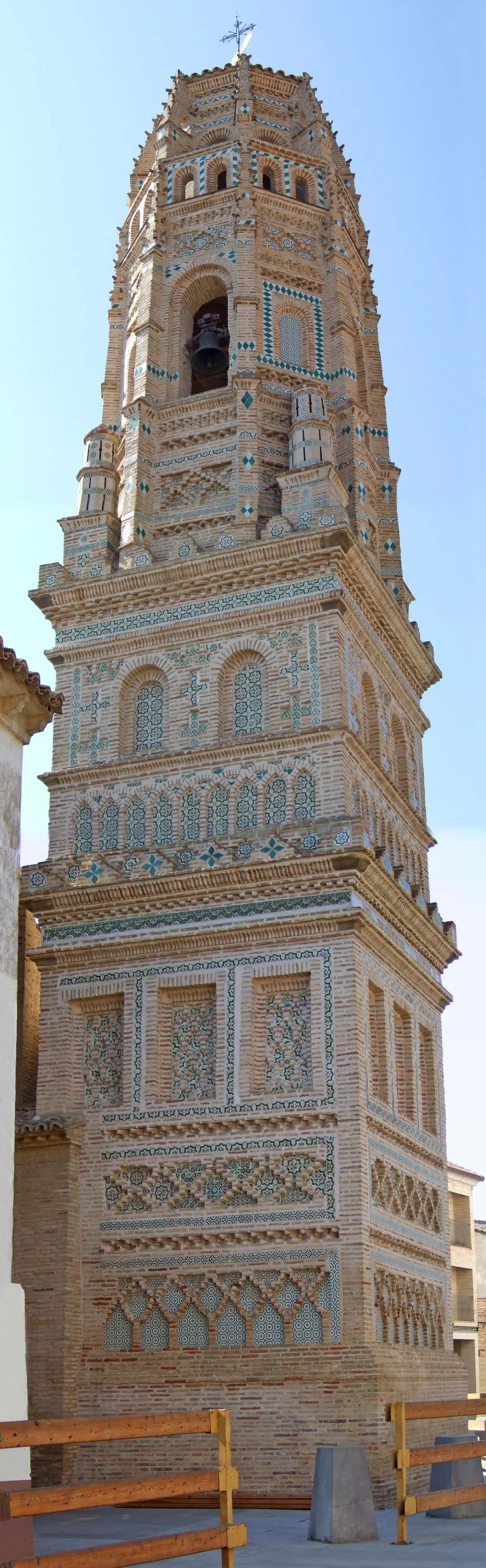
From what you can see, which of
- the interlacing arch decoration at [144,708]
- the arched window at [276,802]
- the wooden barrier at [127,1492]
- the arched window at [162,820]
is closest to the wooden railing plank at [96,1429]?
the wooden barrier at [127,1492]

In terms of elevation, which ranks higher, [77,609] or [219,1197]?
[77,609]

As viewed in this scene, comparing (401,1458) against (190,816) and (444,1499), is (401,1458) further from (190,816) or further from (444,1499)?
(190,816)

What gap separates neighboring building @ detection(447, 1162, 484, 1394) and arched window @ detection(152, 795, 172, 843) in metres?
15.9

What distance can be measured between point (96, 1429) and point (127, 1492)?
30cm

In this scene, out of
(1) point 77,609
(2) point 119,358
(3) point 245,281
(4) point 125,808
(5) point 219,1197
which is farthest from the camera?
(2) point 119,358

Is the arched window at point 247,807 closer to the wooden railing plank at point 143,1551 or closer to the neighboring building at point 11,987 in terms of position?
the neighboring building at point 11,987

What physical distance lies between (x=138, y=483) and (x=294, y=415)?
79.2 inches

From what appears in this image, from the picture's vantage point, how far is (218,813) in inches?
613

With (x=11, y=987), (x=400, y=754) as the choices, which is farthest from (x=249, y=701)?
(x=11, y=987)

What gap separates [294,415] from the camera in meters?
17.7

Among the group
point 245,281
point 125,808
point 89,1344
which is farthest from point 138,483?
point 89,1344

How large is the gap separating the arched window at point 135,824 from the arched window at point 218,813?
0.80 meters

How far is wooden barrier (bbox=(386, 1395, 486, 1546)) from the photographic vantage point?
8391 mm

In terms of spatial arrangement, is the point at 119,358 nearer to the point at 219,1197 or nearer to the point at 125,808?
the point at 125,808
